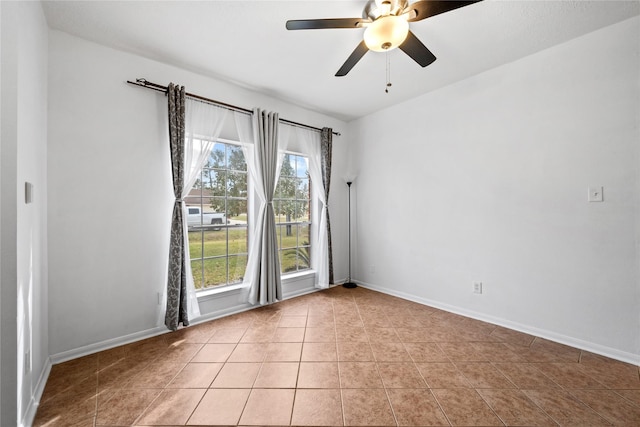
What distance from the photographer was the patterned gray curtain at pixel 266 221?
3.28 meters

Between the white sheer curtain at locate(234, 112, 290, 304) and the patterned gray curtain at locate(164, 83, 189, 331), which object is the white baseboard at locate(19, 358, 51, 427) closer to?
the patterned gray curtain at locate(164, 83, 189, 331)

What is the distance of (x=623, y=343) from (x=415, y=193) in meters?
2.29

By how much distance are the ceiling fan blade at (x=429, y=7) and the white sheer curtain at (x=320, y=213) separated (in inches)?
92.9

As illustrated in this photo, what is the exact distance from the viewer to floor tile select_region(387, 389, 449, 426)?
1.54 meters

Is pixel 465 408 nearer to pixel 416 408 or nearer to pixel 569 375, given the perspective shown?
pixel 416 408

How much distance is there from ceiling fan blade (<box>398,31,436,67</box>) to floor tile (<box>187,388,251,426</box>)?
8.68ft

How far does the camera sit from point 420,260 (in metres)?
3.57

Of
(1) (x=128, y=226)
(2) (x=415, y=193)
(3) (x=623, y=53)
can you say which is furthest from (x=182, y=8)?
(3) (x=623, y=53)

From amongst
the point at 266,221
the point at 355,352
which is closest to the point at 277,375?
the point at 355,352

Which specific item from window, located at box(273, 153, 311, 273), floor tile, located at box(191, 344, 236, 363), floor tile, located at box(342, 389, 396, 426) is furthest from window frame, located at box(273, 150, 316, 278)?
floor tile, located at box(342, 389, 396, 426)

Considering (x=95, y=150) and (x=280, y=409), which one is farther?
(x=95, y=150)

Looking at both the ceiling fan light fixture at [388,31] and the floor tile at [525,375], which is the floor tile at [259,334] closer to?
the floor tile at [525,375]

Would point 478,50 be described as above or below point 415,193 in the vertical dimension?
above

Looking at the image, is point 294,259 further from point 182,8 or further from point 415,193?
point 182,8
